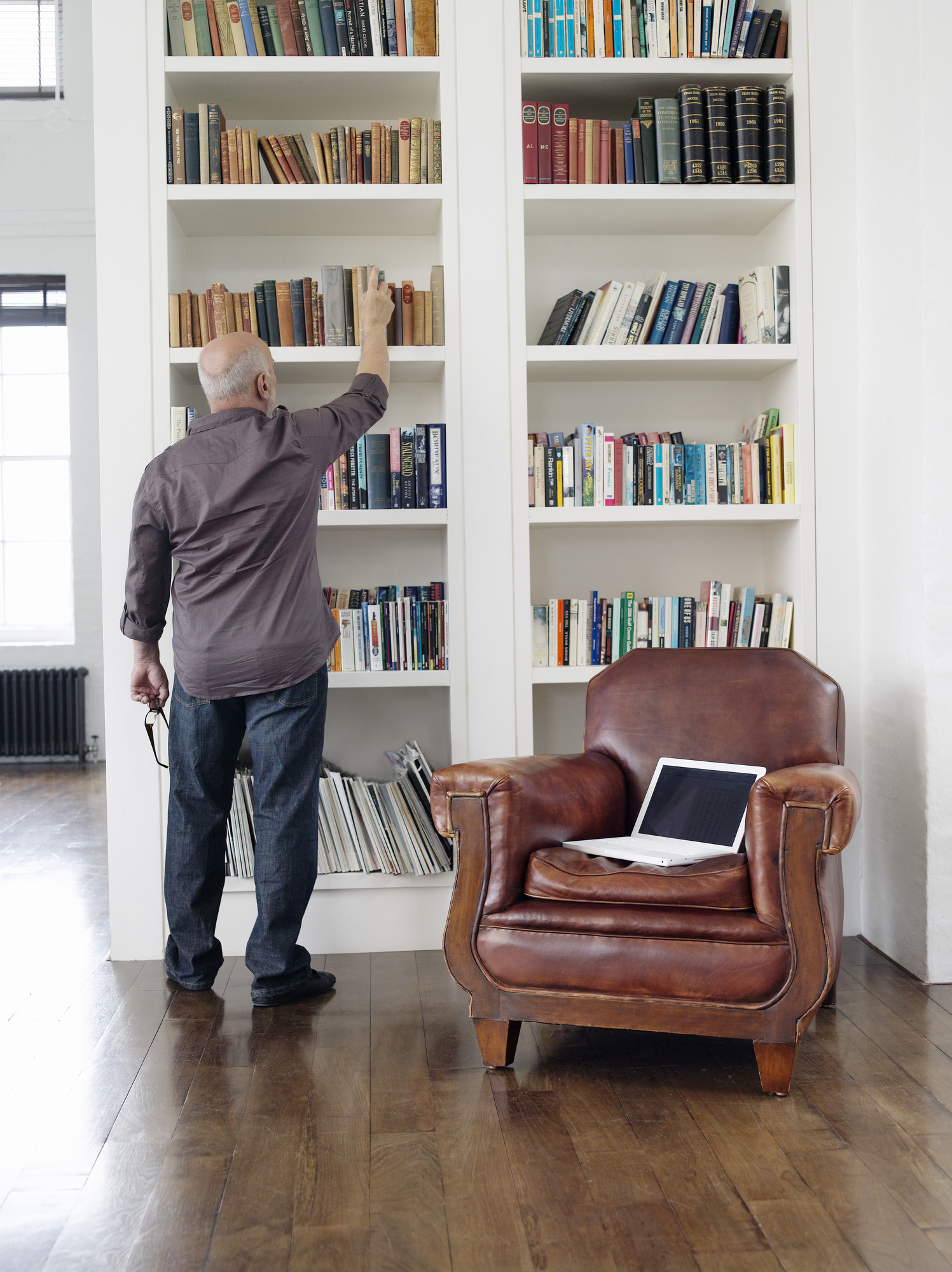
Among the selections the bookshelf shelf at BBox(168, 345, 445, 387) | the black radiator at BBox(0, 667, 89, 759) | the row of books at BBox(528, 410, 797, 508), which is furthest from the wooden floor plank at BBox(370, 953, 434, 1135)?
the black radiator at BBox(0, 667, 89, 759)

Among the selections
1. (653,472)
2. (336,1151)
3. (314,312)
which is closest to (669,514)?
(653,472)

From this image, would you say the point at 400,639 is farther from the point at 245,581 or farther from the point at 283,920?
the point at 283,920

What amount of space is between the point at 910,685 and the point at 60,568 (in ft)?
21.8

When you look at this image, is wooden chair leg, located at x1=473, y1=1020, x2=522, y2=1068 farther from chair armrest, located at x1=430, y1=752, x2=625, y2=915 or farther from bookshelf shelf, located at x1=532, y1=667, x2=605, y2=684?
bookshelf shelf, located at x1=532, y1=667, x2=605, y2=684

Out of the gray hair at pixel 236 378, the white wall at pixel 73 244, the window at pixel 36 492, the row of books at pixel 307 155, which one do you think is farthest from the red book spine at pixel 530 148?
the window at pixel 36 492

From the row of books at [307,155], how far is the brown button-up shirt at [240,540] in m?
0.86

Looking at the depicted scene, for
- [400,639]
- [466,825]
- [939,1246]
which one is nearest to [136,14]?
[400,639]

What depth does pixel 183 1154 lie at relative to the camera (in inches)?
73.4

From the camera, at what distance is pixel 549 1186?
173cm

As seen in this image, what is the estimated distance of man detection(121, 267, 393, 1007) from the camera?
101 inches

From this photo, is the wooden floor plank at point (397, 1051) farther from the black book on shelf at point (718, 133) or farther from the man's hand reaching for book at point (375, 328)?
the black book on shelf at point (718, 133)

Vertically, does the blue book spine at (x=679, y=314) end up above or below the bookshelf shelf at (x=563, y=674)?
above

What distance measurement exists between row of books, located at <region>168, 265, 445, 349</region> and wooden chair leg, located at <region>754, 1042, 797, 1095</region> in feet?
6.69

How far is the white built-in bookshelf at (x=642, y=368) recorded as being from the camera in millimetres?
3094
